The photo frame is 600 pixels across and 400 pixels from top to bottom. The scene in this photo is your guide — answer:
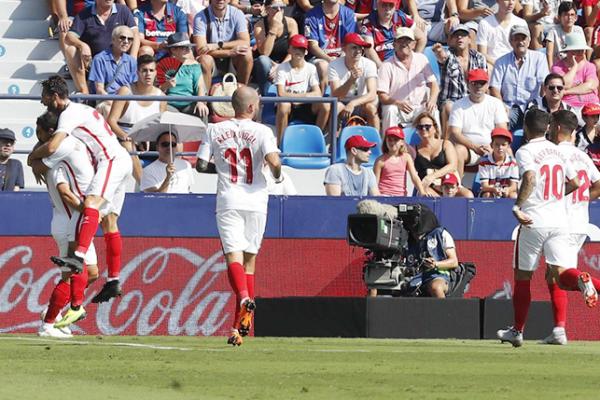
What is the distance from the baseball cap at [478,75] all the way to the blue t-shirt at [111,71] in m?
4.36

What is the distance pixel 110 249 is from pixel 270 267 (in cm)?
369

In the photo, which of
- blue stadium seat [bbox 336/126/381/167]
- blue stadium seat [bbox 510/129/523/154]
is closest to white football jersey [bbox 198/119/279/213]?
blue stadium seat [bbox 336/126/381/167]

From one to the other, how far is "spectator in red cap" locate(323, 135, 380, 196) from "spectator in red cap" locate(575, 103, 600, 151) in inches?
128

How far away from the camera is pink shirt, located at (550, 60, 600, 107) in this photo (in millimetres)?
19281

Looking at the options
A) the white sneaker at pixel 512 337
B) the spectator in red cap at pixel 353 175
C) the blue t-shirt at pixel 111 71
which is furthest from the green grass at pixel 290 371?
the blue t-shirt at pixel 111 71

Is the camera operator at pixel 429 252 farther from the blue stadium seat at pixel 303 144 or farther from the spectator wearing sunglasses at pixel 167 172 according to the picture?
the spectator wearing sunglasses at pixel 167 172

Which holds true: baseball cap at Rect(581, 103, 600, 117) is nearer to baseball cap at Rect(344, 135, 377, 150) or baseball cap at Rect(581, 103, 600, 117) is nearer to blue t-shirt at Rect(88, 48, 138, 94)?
baseball cap at Rect(344, 135, 377, 150)

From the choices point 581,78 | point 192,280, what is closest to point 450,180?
point 192,280

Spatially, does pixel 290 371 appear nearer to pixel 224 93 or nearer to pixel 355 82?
pixel 224 93

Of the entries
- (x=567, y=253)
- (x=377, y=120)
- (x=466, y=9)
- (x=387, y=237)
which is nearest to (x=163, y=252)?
(x=387, y=237)

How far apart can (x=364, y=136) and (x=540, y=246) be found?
18.4 ft

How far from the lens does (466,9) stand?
20594 millimetres

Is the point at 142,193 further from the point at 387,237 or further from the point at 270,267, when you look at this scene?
the point at 387,237

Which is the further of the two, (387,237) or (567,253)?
(387,237)
